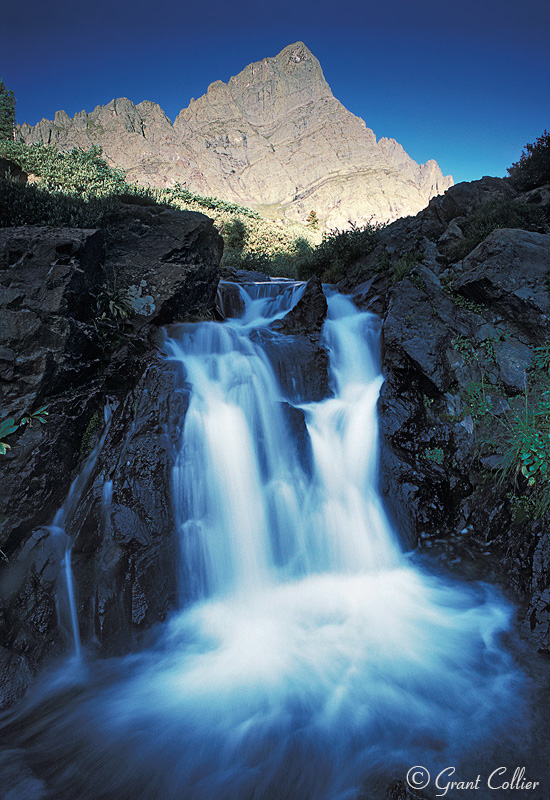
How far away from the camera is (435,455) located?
253 inches

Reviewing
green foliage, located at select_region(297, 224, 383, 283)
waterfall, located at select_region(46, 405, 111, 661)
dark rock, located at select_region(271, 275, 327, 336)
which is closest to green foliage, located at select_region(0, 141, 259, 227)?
dark rock, located at select_region(271, 275, 327, 336)

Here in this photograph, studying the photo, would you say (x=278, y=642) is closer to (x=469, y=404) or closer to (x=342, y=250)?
(x=469, y=404)

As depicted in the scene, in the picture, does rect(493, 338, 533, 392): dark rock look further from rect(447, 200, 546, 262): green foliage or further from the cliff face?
the cliff face

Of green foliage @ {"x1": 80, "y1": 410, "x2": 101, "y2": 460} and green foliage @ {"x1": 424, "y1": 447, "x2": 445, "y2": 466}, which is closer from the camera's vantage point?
green foliage @ {"x1": 80, "y1": 410, "x2": 101, "y2": 460}

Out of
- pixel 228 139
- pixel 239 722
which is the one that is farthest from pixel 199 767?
pixel 228 139

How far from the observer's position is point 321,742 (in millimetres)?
3504

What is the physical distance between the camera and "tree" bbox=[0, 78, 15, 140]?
14.4 m

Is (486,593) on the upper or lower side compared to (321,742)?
upper

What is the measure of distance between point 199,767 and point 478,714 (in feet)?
8.41

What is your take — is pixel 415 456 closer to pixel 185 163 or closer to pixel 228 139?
pixel 185 163
